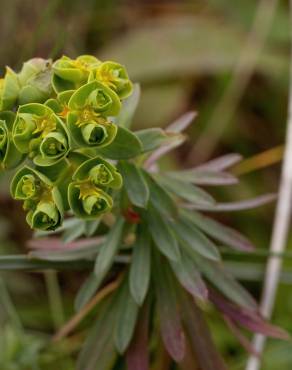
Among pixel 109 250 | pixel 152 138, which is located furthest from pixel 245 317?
pixel 152 138

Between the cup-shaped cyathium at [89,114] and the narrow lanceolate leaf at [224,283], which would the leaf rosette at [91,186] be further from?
the narrow lanceolate leaf at [224,283]

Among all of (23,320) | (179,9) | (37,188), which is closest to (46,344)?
(23,320)

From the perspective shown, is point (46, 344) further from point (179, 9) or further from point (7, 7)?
point (179, 9)

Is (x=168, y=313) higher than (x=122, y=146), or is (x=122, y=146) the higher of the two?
(x=122, y=146)

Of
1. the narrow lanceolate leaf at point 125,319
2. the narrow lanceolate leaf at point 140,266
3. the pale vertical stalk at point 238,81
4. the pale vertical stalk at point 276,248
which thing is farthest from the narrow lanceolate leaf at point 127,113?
the pale vertical stalk at point 238,81

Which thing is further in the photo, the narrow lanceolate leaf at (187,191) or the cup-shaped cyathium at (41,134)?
the narrow lanceolate leaf at (187,191)

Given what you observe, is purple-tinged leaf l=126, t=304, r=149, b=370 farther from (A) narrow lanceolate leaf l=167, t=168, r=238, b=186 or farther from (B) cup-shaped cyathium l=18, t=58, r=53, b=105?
(B) cup-shaped cyathium l=18, t=58, r=53, b=105

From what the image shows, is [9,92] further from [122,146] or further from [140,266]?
[140,266]
